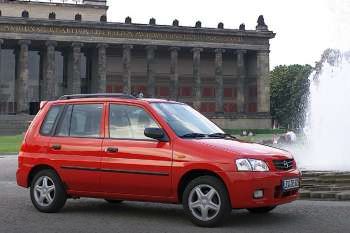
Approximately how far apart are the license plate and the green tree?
93.9 metres

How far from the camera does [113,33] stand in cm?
8031

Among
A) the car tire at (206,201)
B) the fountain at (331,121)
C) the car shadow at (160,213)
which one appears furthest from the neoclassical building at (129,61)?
the car tire at (206,201)

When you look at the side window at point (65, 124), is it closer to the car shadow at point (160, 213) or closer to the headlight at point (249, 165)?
the car shadow at point (160, 213)

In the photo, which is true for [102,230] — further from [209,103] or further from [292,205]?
[209,103]

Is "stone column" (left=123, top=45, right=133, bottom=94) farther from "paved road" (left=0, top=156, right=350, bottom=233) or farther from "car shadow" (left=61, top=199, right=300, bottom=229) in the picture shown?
"paved road" (left=0, top=156, right=350, bottom=233)

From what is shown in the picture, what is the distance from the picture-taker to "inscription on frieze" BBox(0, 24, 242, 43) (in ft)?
250

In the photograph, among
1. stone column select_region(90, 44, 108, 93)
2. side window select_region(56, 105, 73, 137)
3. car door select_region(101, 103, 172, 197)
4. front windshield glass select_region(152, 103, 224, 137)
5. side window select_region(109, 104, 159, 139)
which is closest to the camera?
car door select_region(101, 103, 172, 197)

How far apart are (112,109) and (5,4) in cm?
8143

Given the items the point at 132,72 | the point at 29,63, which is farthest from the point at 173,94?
the point at 29,63

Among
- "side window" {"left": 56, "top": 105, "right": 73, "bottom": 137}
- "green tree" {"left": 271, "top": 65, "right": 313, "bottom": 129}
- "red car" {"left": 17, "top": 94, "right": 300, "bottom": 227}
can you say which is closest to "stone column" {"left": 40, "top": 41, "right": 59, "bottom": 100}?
"green tree" {"left": 271, "top": 65, "right": 313, "bottom": 129}

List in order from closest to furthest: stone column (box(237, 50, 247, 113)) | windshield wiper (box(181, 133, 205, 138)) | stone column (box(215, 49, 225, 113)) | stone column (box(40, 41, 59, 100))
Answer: windshield wiper (box(181, 133, 205, 138)) < stone column (box(40, 41, 59, 100)) < stone column (box(215, 49, 225, 113)) < stone column (box(237, 50, 247, 113))

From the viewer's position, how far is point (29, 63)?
85188 millimetres

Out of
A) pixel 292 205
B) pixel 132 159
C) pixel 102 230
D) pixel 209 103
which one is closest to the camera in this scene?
pixel 102 230

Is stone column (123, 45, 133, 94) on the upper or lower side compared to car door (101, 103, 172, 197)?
upper
